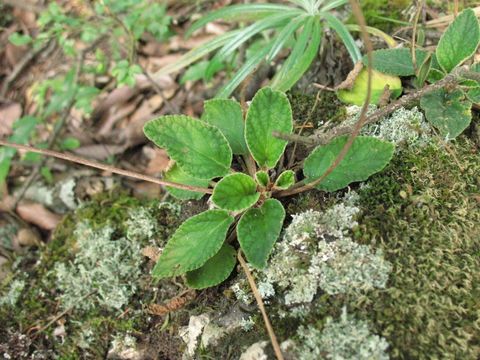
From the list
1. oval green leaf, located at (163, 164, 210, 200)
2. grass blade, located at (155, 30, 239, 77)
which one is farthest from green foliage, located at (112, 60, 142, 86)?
oval green leaf, located at (163, 164, 210, 200)

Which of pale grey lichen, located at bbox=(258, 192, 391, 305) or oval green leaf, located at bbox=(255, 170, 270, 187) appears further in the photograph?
oval green leaf, located at bbox=(255, 170, 270, 187)

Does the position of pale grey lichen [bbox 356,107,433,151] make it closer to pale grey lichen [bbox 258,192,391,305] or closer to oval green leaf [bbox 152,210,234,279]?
pale grey lichen [bbox 258,192,391,305]

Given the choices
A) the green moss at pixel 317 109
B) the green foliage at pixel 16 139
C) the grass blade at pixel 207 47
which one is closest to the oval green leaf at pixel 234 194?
the green moss at pixel 317 109

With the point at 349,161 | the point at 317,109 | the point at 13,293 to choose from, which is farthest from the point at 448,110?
the point at 13,293

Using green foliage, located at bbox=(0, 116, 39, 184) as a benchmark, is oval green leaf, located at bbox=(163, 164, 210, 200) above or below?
above

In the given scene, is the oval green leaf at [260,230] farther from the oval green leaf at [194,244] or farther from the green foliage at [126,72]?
the green foliage at [126,72]

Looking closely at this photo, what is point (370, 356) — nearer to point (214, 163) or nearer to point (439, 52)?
point (214, 163)

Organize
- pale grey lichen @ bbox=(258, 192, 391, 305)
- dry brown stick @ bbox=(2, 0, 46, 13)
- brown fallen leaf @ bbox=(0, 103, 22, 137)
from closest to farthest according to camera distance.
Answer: pale grey lichen @ bbox=(258, 192, 391, 305) → brown fallen leaf @ bbox=(0, 103, 22, 137) → dry brown stick @ bbox=(2, 0, 46, 13)
